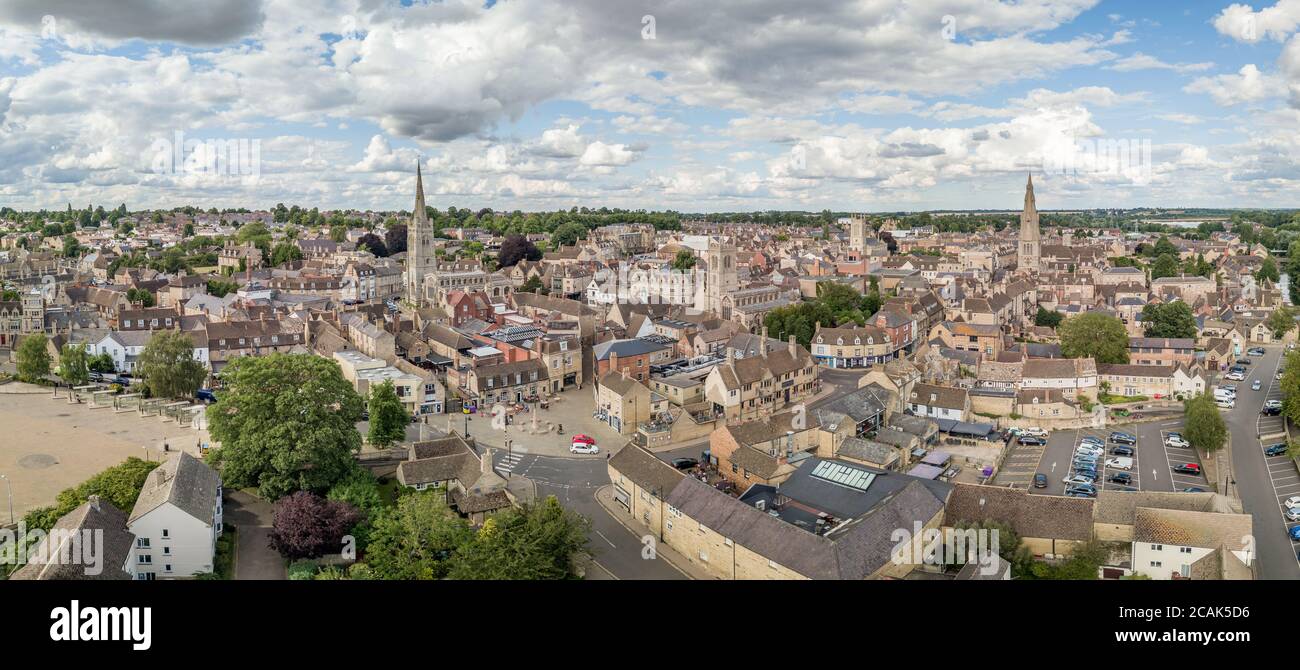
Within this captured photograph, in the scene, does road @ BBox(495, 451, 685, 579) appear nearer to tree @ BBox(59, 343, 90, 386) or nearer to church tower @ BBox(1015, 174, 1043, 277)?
tree @ BBox(59, 343, 90, 386)

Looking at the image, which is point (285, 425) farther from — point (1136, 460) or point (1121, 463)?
point (1136, 460)

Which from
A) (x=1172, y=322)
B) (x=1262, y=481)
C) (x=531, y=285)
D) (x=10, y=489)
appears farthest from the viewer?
(x=531, y=285)

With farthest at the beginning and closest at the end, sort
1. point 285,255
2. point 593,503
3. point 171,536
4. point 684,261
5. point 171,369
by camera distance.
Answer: point 285,255 → point 684,261 → point 171,369 → point 593,503 → point 171,536

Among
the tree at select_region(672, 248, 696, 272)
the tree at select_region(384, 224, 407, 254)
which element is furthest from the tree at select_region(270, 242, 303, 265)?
the tree at select_region(672, 248, 696, 272)

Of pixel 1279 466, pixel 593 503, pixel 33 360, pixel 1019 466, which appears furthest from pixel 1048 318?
pixel 33 360

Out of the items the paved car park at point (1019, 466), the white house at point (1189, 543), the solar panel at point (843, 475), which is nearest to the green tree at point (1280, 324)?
the paved car park at point (1019, 466)

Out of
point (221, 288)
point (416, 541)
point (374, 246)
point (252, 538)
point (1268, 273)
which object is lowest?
point (252, 538)

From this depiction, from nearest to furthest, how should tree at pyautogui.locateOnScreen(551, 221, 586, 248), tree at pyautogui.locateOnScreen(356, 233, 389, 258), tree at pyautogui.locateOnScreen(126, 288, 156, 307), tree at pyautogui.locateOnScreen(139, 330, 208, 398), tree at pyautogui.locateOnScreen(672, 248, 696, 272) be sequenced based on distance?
1. tree at pyautogui.locateOnScreen(139, 330, 208, 398)
2. tree at pyautogui.locateOnScreen(126, 288, 156, 307)
3. tree at pyautogui.locateOnScreen(672, 248, 696, 272)
4. tree at pyautogui.locateOnScreen(356, 233, 389, 258)
5. tree at pyautogui.locateOnScreen(551, 221, 586, 248)

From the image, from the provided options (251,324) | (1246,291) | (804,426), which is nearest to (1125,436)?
(804,426)
